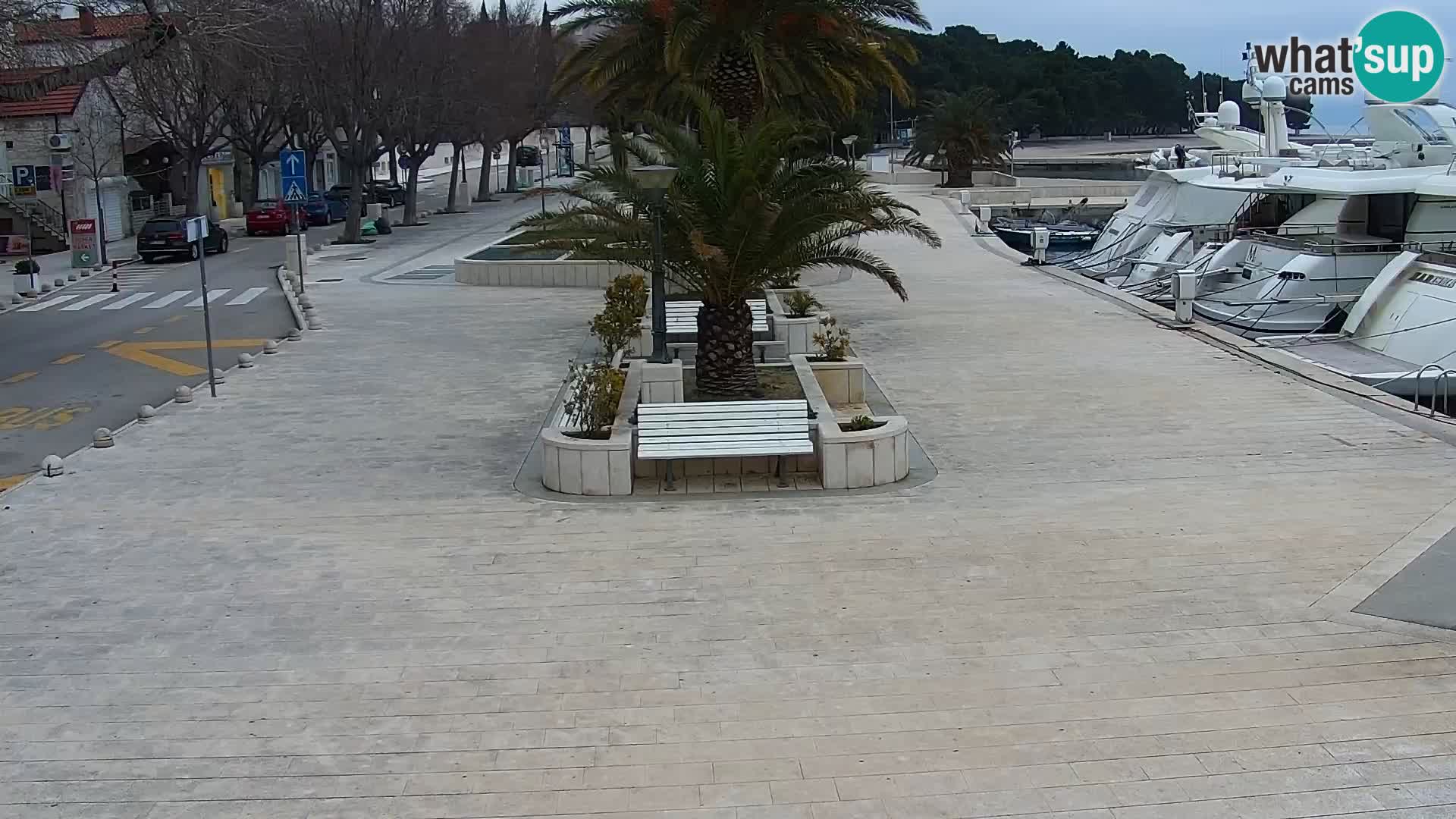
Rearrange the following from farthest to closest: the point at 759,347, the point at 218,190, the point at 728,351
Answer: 1. the point at 218,190
2. the point at 759,347
3. the point at 728,351

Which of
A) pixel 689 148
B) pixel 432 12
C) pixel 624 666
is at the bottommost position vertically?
pixel 624 666

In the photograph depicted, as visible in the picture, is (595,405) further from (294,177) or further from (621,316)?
(294,177)

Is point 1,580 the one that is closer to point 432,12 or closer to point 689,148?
point 689,148

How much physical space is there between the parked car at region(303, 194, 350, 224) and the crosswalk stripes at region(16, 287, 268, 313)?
18.5m

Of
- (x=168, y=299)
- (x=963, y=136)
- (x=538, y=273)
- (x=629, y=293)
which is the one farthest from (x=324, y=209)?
(x=629, y=293)

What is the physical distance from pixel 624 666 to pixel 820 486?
448 cm

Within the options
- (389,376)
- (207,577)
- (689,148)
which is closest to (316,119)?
(389,376)

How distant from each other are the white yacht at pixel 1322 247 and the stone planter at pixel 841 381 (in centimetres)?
1371

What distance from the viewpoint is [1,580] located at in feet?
32.2

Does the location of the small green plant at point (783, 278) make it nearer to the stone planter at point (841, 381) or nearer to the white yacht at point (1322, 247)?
the stone planter at point (841, 381)

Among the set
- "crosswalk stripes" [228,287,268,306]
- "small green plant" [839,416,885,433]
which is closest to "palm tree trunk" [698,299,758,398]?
"small green plant" [839,416,885,433]

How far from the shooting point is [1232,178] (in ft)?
121

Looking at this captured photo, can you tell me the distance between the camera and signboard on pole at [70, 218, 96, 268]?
35062 millimetres

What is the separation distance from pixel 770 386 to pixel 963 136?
49901 millimetres
